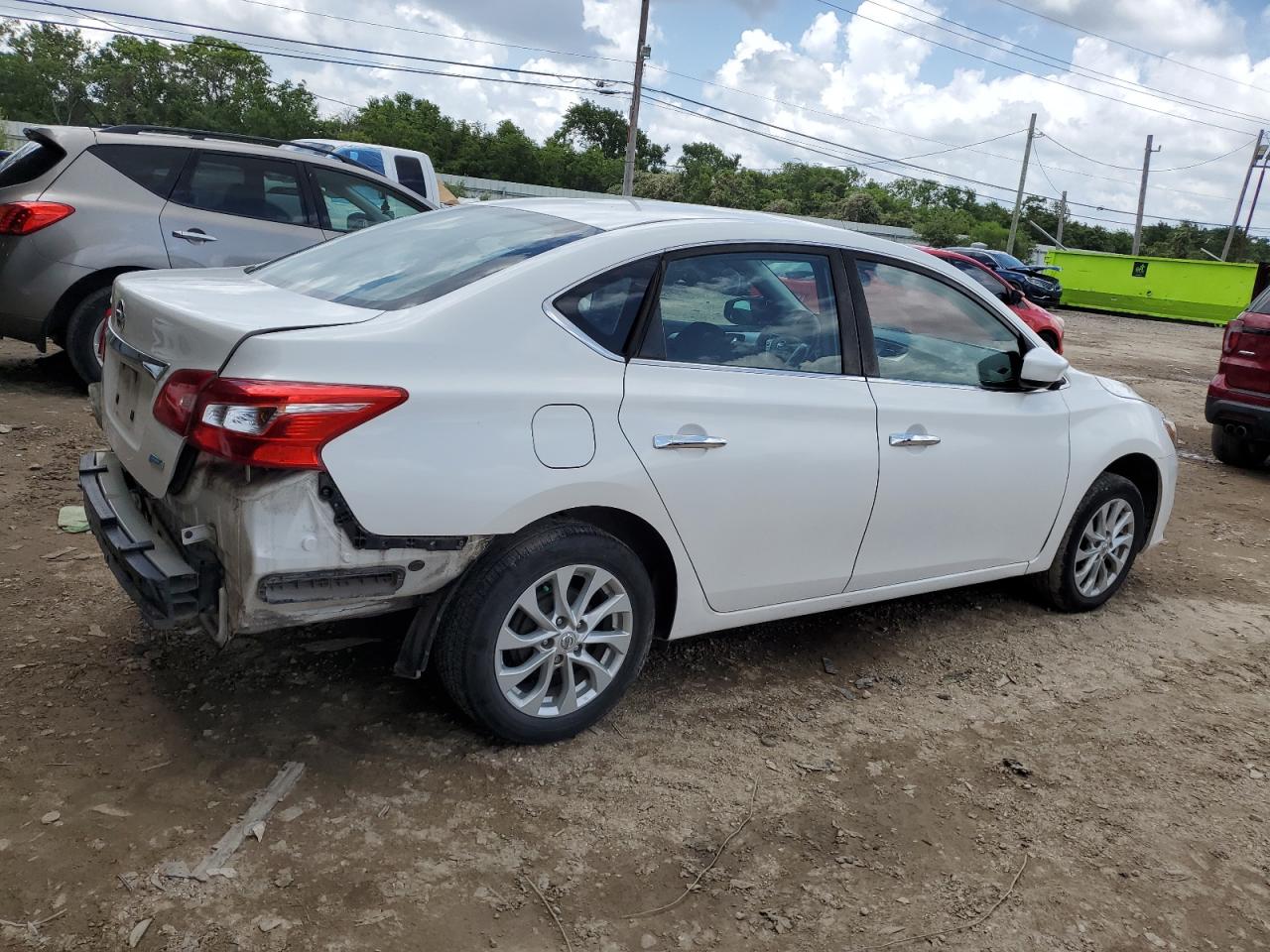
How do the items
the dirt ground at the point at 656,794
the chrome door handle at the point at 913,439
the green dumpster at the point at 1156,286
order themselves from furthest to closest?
1. the green dumpster at the point at 1156,286
2. the chrome door handle at the point at 913,439
3. the dirt ground at the point at 656,794

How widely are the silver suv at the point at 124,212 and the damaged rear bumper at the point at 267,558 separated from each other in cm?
434

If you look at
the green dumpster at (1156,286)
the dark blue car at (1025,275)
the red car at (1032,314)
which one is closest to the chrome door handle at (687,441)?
the red car at (1032,314)

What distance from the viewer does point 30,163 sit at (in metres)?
6.65

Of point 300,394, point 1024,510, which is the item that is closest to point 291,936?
point 300,394

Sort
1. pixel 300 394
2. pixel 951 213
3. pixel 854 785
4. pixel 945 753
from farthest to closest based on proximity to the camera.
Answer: pixel 951 213
pixel 945 753
pixel 854 785
pixel 300 394

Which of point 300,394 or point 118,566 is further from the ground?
point 300,394

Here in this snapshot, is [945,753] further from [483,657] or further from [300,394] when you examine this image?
[300,394]

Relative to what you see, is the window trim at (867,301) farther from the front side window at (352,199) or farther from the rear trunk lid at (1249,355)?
the rear trunk lid at (1249,355)

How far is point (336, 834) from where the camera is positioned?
271cm

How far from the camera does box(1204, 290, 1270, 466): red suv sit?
25.6 ft

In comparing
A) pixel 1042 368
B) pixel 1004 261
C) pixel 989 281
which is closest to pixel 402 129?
pixel 1004 261

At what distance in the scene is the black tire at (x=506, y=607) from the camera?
2.87m

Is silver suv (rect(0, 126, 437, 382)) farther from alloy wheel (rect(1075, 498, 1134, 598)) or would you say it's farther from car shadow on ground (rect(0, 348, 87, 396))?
alloy wheel (rect(1075, 498, 1134, 598))

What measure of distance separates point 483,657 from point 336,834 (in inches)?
23.2
